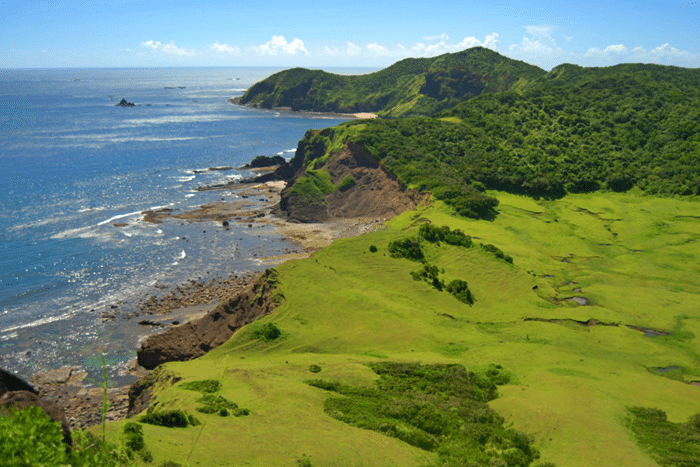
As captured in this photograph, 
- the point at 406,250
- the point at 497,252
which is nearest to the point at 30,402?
the point at 406,250

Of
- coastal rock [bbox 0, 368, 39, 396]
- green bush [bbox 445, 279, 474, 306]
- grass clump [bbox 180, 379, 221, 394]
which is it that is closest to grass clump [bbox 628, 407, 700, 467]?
green bush [bbox 445, 279, 474, 306]

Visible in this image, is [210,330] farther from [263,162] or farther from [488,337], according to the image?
[263,162]

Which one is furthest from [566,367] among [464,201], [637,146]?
[637,146]

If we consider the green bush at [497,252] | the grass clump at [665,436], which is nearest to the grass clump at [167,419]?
the grass clump at [665,436]

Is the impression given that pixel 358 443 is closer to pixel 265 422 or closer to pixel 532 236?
pixel 265 422

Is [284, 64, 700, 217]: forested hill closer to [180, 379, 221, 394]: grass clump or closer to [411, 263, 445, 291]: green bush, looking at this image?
[411, 263, 445, 291]: green bush
